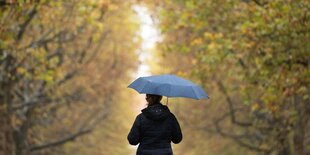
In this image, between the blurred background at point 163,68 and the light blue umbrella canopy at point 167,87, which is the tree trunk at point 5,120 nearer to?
the blurred background at point 163,68

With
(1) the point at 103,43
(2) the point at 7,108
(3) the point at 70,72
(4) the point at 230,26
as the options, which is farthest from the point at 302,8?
(1) the point at 103,43

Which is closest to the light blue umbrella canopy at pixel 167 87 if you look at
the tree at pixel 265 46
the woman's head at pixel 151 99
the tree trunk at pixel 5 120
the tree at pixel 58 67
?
the woman's head at pixel 151 99

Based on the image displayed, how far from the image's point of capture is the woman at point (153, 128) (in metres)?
8.63

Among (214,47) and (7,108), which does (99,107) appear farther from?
(214,47)

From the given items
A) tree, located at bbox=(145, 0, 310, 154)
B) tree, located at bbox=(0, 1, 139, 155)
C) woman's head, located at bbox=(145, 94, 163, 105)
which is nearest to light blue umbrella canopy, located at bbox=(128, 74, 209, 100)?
woman's head, located at bbox=(145, 94, 163, 105)

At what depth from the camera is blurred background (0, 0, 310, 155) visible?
14430mm

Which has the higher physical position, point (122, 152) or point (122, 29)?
point (122, 29)

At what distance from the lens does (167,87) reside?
8797mm

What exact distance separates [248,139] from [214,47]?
1881 centimetres

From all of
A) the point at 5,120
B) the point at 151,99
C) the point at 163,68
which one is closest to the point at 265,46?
the point at 151,99

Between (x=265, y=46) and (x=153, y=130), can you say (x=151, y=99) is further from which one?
(x=265, y=46)

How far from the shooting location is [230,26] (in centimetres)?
1980

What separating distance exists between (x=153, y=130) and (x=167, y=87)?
1.91ft

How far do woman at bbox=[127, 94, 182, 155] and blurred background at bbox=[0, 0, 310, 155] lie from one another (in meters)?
3.93
